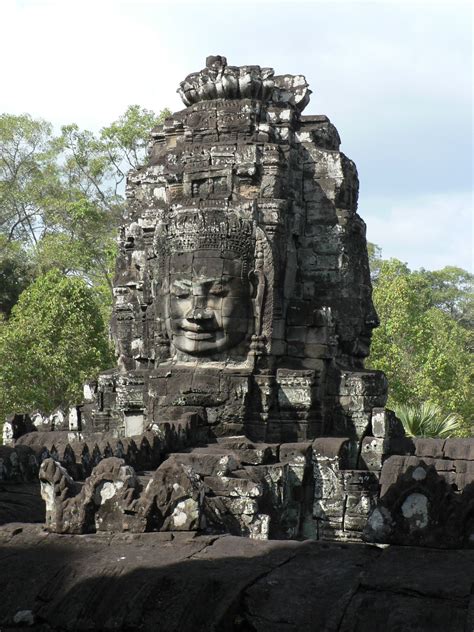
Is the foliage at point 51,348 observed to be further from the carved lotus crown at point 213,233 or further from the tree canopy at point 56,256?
the carved lotus crown at point 213,233

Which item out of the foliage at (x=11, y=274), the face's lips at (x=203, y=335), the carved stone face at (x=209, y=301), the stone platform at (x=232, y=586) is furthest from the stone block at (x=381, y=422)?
the foliage at (x=11, y=274)

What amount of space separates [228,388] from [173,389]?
2.45 ft

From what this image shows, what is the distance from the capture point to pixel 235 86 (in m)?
13.9

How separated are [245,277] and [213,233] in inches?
28.2

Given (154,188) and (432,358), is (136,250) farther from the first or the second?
(432,358)

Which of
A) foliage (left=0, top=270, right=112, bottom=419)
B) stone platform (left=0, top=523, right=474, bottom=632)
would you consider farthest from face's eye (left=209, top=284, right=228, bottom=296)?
foliage (left=0, top=270, right=112, bottom=419)

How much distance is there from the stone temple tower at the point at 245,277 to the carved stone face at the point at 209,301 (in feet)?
0.05

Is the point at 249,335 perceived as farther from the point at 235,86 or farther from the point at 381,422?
the point at 235,86

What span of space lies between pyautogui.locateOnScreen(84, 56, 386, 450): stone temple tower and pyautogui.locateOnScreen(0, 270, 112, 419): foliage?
21.4ft

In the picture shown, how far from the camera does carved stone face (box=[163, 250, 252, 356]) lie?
12289 mm

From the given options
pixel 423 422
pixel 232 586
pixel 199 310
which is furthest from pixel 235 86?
pixel 232 586

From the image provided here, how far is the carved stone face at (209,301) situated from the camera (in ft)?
40.3

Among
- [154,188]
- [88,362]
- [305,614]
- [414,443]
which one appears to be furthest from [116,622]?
[88,362]

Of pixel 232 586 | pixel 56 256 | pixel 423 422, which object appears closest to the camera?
pixel 232 586
